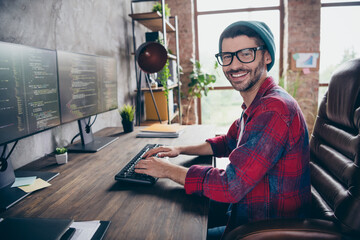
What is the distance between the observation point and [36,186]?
0.94m

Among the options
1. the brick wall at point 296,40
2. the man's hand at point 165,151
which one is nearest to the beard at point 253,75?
the man's hand at point 165,151

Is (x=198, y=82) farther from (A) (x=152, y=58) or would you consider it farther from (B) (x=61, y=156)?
(B) (x=61, y=156)

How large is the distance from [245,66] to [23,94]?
0.92 meters

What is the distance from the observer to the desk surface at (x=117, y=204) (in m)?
0.68

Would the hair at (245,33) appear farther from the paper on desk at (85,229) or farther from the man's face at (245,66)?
the paper on desk at (85,229)

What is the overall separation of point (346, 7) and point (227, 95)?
2.34 metres

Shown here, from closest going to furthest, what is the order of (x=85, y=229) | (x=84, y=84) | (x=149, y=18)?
(x=85, y=229) → (x=84, y=84) → (x=149, y=18)

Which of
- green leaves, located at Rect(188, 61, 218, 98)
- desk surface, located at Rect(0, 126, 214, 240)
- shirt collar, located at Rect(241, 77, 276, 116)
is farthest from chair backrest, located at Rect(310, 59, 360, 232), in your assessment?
green leaves, located at Rect(188, 61, 218, 98)

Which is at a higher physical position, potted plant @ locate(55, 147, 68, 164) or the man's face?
the man's face

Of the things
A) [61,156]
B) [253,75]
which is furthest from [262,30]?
[61,156]

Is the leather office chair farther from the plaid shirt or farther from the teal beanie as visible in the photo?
the teal beanie

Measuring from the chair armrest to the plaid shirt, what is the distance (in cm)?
10

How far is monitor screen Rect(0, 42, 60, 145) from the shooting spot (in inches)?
34.9

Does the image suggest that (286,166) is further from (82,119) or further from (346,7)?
(346,7)
